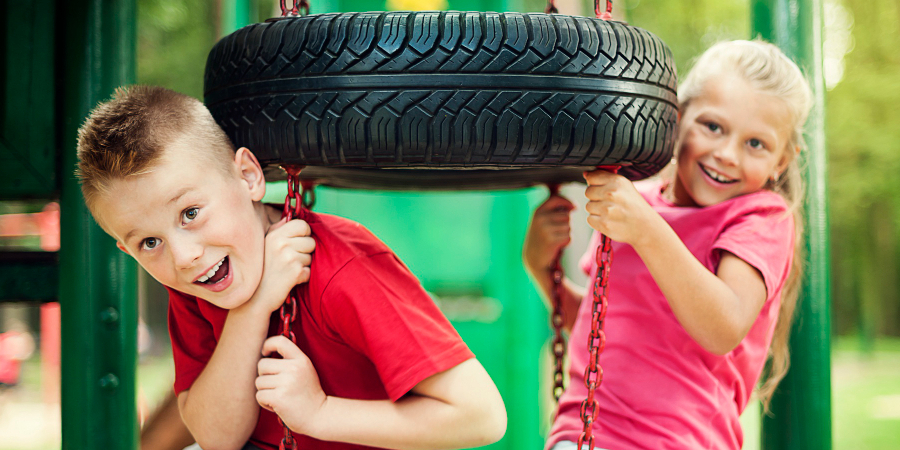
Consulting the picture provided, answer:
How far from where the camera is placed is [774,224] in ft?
3.86

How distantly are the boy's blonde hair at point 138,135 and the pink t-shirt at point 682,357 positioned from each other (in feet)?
2.80

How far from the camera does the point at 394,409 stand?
84 cm

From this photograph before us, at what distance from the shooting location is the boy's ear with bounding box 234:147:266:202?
86cm

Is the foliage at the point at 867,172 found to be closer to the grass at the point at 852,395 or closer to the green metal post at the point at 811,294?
the grass at the point at 852,395

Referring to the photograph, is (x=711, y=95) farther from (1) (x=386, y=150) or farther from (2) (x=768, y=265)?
(1) (x=386, y=150)

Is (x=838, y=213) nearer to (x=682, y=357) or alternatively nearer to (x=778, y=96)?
(x=778, y=96)

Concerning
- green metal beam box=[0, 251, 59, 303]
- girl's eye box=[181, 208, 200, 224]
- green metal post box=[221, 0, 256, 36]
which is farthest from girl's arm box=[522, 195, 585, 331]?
green metal post box=[221, 0, 256, 36]

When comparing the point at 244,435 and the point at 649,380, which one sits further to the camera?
the point at 649,380

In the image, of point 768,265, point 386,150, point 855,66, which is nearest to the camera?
point 386,150

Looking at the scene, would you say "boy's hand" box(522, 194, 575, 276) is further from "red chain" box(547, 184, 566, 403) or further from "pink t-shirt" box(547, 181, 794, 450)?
"pink t-shirt" box(547, 181, 794, 450)

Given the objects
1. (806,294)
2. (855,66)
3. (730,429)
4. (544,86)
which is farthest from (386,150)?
(855,66)

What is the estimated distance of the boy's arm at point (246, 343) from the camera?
0.85 m

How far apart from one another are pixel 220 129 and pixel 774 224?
999 millimetres

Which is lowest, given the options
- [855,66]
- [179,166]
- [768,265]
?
[768,265]
